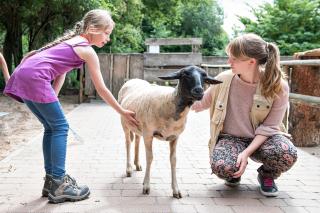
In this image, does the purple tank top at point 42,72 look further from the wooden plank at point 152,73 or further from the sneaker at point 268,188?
the wooden plank at point 152,73

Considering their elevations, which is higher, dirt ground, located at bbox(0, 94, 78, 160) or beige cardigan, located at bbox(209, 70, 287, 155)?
beige cardigan, located at bbox(209, 70, 287, 155)

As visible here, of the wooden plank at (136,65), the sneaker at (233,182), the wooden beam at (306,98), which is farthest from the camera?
the wooden plank at (136,65)

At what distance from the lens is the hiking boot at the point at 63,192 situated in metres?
4.29

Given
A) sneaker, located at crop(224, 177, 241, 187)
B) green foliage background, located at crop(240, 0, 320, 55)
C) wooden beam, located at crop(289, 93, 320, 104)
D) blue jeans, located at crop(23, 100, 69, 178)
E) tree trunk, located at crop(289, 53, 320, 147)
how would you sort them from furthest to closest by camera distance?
green foliage background, located at crop(240, 0, 320, 55)
tree trunk, located at crop(289, 53, 320, 147)
wooden beam, located at crop(289, 93, 320, 104)
sneaker, located at crop(224, 177, 241, 187)
blue jeans, located at crop(23, 100, 69, 178)

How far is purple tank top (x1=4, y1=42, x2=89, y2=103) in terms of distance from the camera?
412 cm

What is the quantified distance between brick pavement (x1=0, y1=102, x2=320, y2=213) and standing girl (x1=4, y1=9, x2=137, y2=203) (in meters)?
0.22

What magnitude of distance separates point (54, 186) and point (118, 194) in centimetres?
66

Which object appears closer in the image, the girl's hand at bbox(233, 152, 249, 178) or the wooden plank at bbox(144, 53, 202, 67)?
the girl's hand at bbox(233, 152, 249, 178)

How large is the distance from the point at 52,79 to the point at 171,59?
12533 millimetres

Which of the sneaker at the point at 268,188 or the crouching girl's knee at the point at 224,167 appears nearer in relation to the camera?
the crouching girl's knee at the point at 224,167

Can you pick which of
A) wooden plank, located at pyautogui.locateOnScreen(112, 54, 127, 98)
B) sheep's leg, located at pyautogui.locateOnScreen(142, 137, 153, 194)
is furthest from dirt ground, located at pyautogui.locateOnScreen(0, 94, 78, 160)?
wooden plank, located at pyautogui.locateOnScreen(112, 54, 127, 98)

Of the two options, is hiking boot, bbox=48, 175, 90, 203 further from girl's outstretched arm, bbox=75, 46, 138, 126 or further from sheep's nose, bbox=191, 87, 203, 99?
sheep's nose, bbox=191, 87, 203, 99

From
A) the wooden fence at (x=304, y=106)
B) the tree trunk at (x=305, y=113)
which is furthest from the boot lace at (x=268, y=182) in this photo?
the tree trunk at (x=305, y=113)

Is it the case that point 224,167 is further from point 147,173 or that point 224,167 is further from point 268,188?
point 147,173
